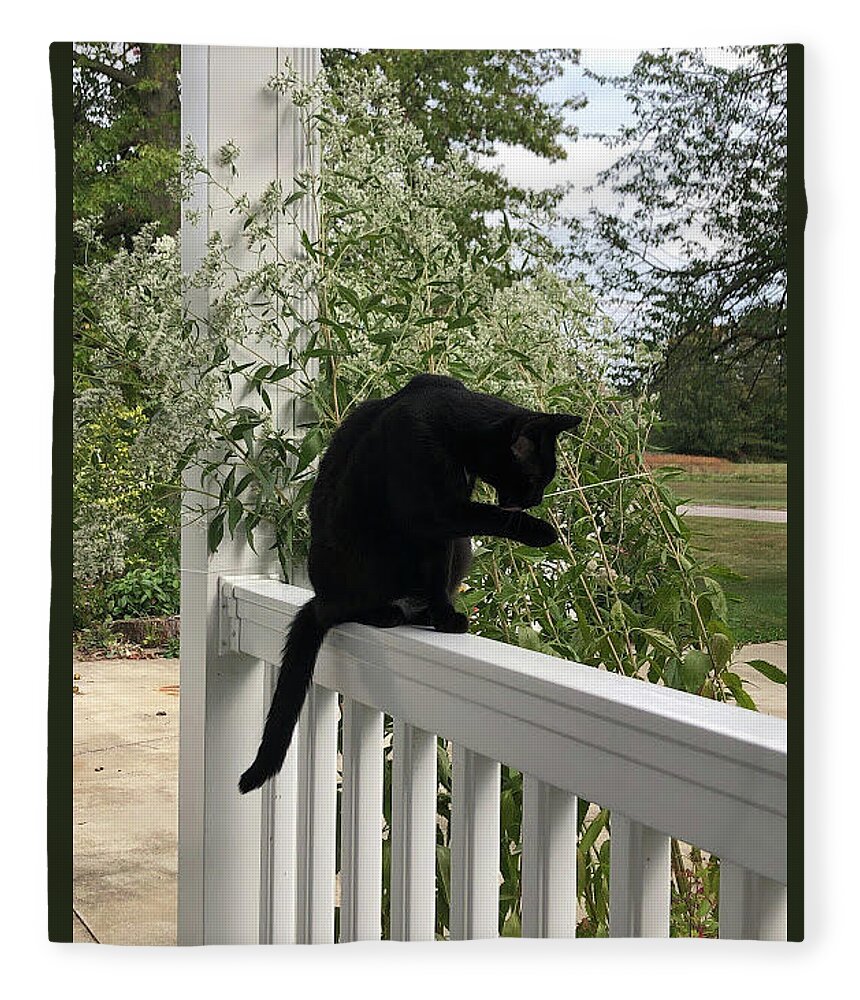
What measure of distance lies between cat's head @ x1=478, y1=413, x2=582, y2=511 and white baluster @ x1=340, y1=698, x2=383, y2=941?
0.98ft

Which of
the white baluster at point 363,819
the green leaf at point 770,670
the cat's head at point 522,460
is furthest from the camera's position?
the white baluster at point 363,819

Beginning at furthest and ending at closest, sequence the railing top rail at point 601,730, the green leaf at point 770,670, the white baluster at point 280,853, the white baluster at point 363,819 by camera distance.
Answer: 1. the white baluster at point 280,853
2. the white baluster at point 363,819
3. the green leaf at point 770,670
4. the railing top rail at point 601,730

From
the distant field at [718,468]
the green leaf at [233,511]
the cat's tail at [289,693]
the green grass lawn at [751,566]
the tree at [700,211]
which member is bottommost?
the cat's tail at [289,693]

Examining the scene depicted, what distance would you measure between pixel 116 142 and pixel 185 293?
172 millimetres

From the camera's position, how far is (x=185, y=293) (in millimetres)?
1233

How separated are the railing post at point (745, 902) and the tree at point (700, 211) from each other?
1.55ft

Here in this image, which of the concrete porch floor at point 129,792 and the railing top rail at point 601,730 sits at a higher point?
the railing top rail at point 601,730

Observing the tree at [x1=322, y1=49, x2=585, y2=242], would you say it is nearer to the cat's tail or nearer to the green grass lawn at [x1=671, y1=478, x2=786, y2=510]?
the green grass lawn at [x1=671, y1=478, x2=786, y2=510]

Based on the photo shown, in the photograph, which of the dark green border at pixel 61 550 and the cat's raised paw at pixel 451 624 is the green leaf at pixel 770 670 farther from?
the dark green border at pixel 61 550

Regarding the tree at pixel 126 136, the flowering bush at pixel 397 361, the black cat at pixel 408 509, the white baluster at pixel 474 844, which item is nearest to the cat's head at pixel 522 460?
the black cat at pixel 408 509

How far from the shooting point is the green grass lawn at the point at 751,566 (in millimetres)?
1054

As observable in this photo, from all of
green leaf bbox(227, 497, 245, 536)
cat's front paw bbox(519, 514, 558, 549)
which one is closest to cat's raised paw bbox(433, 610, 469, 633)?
cat's front paw bbox(519, 514, 558, 549)
